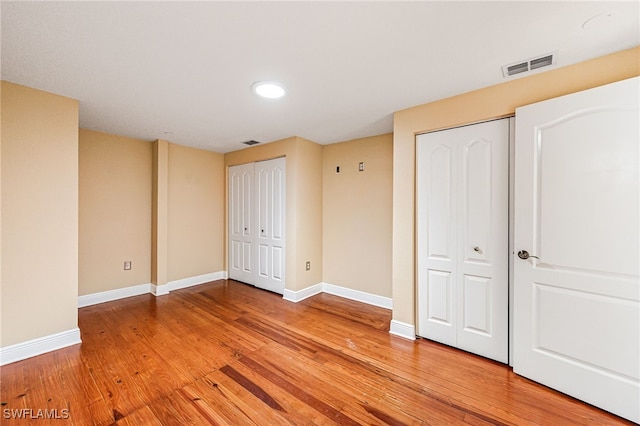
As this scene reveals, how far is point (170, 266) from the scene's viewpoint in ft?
13.6

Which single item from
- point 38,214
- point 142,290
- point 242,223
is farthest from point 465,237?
point 142,290

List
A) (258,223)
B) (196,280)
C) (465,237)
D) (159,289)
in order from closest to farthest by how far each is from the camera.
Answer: (465,237) → (159,289) → (258,223) → (196,280)

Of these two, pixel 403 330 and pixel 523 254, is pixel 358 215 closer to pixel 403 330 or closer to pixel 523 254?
pixel 403 330

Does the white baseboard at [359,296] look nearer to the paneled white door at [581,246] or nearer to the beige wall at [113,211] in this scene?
the paneled white door at [581,246]

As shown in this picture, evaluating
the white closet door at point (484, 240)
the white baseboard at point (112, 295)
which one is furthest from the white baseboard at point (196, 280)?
the white closet door at point (484, 240)

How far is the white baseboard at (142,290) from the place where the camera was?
11.3ft

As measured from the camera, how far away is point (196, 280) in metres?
4.46

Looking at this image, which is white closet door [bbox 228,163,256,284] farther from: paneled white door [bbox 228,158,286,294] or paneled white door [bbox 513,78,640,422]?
paneled white door [bbox 513,78,640,422]

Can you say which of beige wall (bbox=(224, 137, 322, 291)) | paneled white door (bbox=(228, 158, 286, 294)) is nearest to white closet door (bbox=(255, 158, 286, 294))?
paneled white door (bbox=(228, 158, 286, 294))

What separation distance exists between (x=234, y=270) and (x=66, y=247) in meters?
2.58

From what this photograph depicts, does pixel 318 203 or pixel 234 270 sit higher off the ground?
pixel 318 203

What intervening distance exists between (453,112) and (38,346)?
4368mm

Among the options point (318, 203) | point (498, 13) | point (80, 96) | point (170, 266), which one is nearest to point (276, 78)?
point (498, 13)

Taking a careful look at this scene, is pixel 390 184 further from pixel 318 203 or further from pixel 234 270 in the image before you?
pixel 234 270
